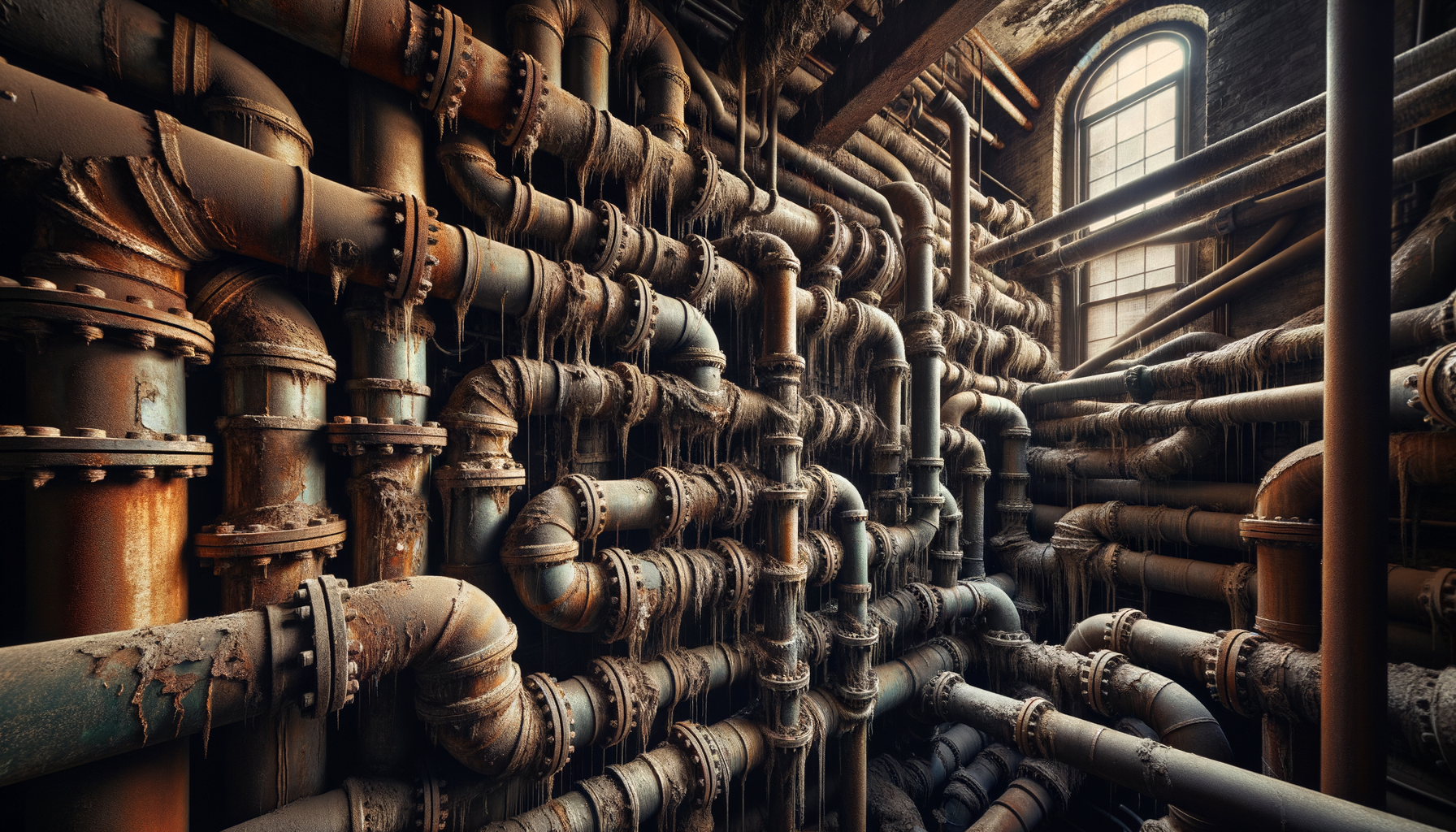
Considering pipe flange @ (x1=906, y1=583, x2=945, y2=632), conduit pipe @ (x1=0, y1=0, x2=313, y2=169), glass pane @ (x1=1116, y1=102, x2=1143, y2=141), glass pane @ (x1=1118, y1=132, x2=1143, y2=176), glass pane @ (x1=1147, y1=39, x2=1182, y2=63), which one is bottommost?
pipe flange @ (x1=906, y1=583, x2=945, y2=632)

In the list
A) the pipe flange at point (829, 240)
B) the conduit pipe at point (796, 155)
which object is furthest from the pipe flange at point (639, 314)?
the pipe flange at point (829, 240)

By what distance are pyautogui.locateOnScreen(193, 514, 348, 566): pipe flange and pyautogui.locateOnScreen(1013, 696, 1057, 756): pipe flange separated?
4592mm

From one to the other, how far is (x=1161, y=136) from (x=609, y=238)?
9376mm

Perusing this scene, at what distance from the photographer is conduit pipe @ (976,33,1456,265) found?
11.2ft

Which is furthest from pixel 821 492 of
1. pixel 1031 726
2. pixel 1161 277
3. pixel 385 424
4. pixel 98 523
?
pixel 1161 277

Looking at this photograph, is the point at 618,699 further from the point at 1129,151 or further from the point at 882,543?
the point at 1129,151

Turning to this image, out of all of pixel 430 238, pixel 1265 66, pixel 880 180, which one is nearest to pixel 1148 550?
pixel 880 180

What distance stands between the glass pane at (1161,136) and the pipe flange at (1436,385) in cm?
696

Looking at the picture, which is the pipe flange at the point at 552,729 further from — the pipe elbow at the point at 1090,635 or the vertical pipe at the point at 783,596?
the pipe elbow at the point at 1090,635

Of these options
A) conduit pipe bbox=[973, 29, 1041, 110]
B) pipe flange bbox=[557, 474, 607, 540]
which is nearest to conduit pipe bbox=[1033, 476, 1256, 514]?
pipe flange bbox=[557, 474, 607, 540]

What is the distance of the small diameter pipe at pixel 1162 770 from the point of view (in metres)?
2.41

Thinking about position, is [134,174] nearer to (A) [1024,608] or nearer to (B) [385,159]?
(B) [385,159]

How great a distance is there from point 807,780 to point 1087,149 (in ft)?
34.2

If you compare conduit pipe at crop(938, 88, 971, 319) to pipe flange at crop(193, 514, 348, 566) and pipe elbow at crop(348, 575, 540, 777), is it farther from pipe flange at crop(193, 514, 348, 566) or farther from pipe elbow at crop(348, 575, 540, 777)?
pipe flange at crop(193, 514, 348, 566)
